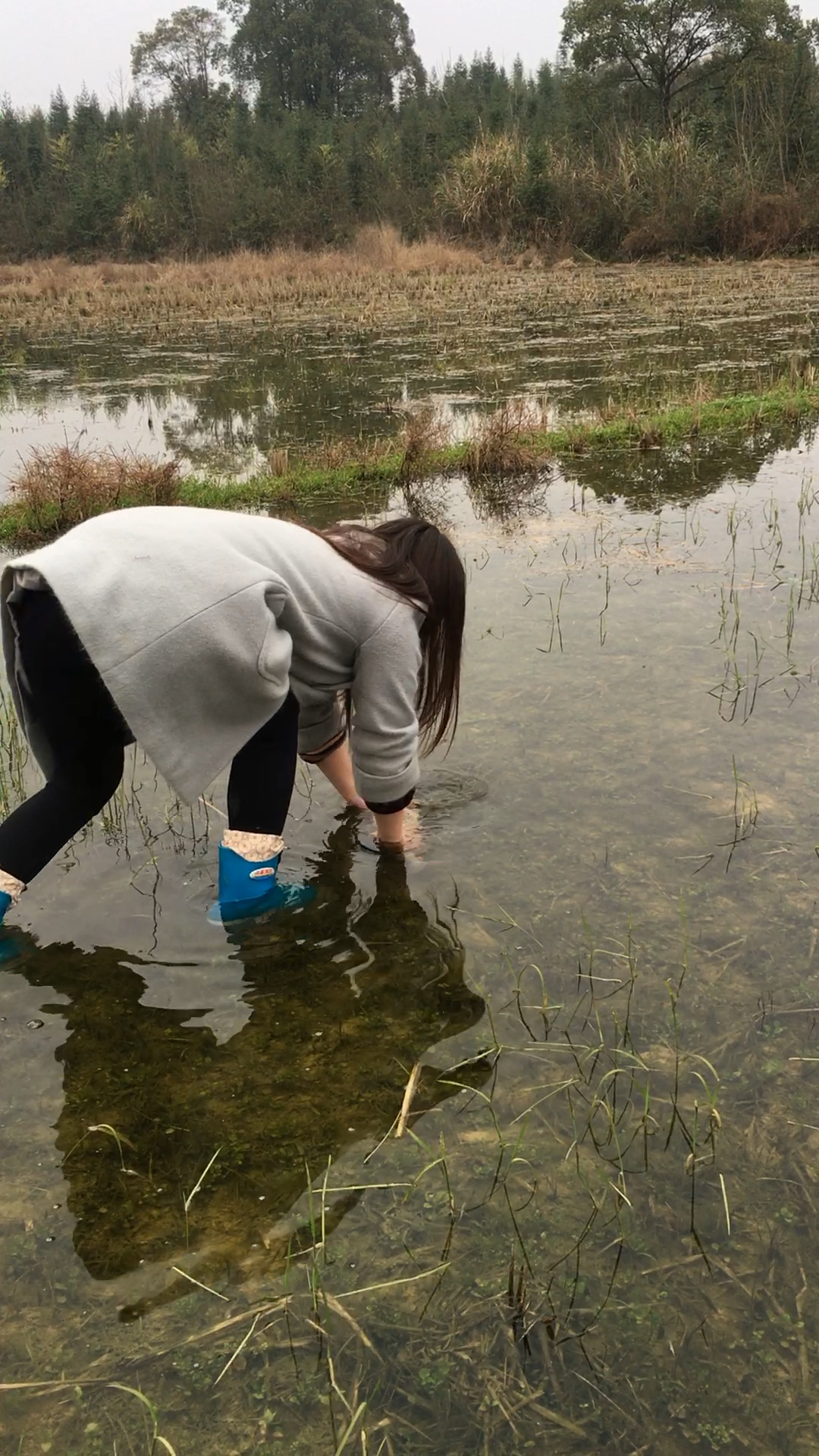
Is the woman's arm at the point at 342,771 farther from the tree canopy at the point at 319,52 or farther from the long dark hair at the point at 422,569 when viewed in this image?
the tree canopy at the point at 319,52

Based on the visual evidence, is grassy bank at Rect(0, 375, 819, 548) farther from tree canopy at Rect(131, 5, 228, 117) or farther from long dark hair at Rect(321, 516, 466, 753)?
tree canopy at Rect(131, 5, 228, 117)

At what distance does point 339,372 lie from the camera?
1091 cm

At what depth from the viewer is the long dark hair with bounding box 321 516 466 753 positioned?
2.33m

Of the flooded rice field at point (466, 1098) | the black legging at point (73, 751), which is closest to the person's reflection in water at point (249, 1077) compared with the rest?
the flooded rice field at point (466, 1098)

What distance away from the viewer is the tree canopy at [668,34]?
30.2 m

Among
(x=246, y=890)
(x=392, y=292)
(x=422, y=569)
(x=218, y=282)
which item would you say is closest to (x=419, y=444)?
(x=422, y=569)

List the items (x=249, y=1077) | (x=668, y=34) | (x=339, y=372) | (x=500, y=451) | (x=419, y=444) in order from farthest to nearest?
(x=668, y=34)
(x=339, y=372)
(x=500, y=451)
(x=419, y=444)
(x=249, y=1077)

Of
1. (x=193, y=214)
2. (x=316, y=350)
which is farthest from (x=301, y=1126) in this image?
(x=193, y=214)

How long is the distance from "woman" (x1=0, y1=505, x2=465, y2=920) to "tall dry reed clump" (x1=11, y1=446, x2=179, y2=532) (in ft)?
12.3

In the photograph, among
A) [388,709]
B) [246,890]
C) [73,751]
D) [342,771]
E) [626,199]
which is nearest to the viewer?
[73,751]

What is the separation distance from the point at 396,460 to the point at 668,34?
31.0 metres

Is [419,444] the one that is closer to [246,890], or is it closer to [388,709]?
[388,709]

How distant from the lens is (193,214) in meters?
30.0

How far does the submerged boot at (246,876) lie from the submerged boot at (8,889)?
46 cm
